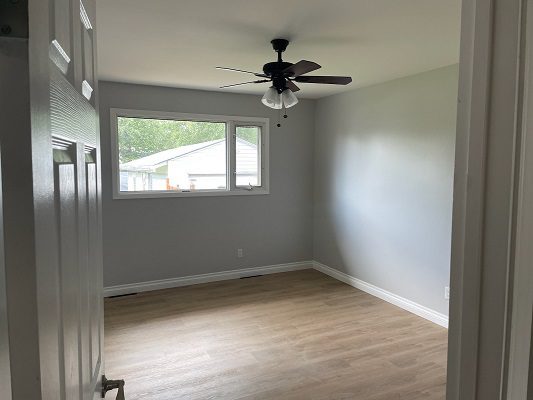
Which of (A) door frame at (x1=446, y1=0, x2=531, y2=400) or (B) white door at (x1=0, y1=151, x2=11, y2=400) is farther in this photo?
(A) door frame at (x1=446, y1=0, x2=531, y2=400)

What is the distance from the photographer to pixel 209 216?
15.3ft

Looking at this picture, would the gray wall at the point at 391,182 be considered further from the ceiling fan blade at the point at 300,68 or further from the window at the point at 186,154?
the ceiling fan blade at the point at 300,68

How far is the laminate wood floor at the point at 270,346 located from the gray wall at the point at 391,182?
0.44 meters

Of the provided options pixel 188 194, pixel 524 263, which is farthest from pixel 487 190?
pixel 188 194

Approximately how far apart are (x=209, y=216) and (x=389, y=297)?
2368 mm

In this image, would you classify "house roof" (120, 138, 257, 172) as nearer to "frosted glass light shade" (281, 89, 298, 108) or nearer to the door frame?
"frosted glass light shade" (281, 89, 298, 108)

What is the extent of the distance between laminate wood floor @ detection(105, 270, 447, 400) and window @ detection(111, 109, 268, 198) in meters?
1.30

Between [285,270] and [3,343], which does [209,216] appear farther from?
[3,343]

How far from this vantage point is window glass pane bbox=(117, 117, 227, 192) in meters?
4.25

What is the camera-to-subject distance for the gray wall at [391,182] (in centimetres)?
345

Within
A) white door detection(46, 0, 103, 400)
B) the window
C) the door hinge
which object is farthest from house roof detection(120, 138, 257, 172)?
the door hinge

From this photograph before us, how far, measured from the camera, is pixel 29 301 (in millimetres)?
416

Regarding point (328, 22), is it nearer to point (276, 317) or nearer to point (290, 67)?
point (290, 67)

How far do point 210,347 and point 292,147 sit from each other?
9.74 feet
